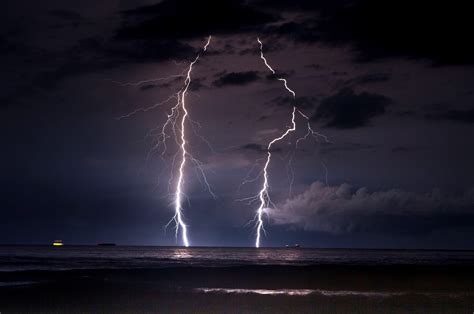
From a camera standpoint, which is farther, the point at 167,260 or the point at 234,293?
the point at 167,260

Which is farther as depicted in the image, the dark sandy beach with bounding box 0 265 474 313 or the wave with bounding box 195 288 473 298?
the wave with bounding box 195 288 473 298

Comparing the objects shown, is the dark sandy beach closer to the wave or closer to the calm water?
the wave

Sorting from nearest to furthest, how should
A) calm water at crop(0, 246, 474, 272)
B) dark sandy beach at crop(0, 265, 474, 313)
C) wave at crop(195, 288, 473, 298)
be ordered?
dark sandy beach at crop(0, 265, 474, 313), wave at crop(195, 288, 473, 298), calm water at crop(0, 246, 474, 272)

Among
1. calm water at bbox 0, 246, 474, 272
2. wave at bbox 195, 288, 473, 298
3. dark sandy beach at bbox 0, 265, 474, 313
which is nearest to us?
dark sandy beach at bbox 0, 265, 474, 313

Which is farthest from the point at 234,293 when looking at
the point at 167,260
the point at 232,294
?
the point at 167,260

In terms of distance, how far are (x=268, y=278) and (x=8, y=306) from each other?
18020mm

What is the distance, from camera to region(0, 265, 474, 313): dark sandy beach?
77.8 feet

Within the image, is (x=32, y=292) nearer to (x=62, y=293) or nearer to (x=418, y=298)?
(x=62, y=293)

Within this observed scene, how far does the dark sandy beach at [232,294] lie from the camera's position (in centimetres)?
2370

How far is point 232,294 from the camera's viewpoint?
28438 mm

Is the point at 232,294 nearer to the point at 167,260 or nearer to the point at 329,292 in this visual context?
the point at 329,292

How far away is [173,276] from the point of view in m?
39.8

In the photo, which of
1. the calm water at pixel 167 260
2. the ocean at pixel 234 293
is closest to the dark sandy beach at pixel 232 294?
the ocean at pixel 234 293

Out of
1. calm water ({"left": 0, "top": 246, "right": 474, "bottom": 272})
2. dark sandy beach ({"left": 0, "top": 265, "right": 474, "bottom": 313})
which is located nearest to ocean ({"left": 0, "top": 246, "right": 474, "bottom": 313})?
dark sandy beach ({"left": 0, "top": 265, "right": 474, "bottom": 313})
